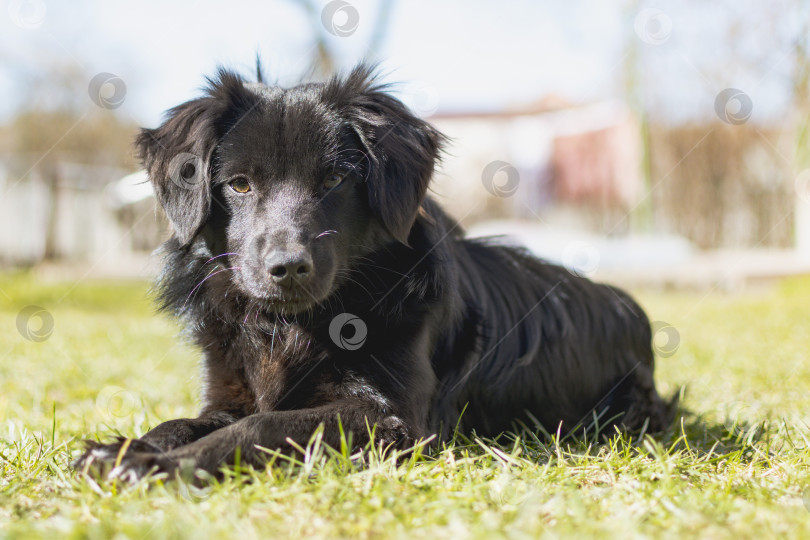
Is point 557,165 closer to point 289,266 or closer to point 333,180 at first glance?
point 333,180

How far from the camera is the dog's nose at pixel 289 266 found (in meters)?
2.56

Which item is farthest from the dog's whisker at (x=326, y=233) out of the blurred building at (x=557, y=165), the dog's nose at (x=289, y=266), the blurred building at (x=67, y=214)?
the blurred building at (x=557, y=165)

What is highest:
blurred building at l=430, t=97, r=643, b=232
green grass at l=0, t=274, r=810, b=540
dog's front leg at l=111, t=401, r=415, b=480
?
blurred building at l=430, t=97, r=643, b=232

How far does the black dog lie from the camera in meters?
2.72

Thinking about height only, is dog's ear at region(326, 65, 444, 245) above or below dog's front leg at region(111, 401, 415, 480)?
above

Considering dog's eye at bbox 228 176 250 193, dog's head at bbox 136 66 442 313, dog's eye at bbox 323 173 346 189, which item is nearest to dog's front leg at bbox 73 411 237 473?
dog's head at bbox 136 66 442 313

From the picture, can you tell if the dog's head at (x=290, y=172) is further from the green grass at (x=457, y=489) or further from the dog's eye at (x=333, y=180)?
the green grass at (x=457, y=489)

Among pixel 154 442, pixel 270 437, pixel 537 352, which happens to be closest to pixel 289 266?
pixel 270 437

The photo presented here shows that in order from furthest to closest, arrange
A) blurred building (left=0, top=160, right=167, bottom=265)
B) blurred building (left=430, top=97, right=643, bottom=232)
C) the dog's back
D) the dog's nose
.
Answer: blurred building (left=430, top=97, right=643, bottom=232) → blurred building (left=0, top=160, right=167, bottom=265) → the dog's back → the dog's nose

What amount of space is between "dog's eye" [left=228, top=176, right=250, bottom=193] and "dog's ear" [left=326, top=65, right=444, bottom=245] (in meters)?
0.53

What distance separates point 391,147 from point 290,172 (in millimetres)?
472

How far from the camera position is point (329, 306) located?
2979 millimetres

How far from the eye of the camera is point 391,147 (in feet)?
10.1

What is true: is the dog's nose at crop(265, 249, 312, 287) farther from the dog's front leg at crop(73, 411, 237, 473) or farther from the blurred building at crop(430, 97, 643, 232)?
the blurred building at crop(430, 97, 643, 232)
